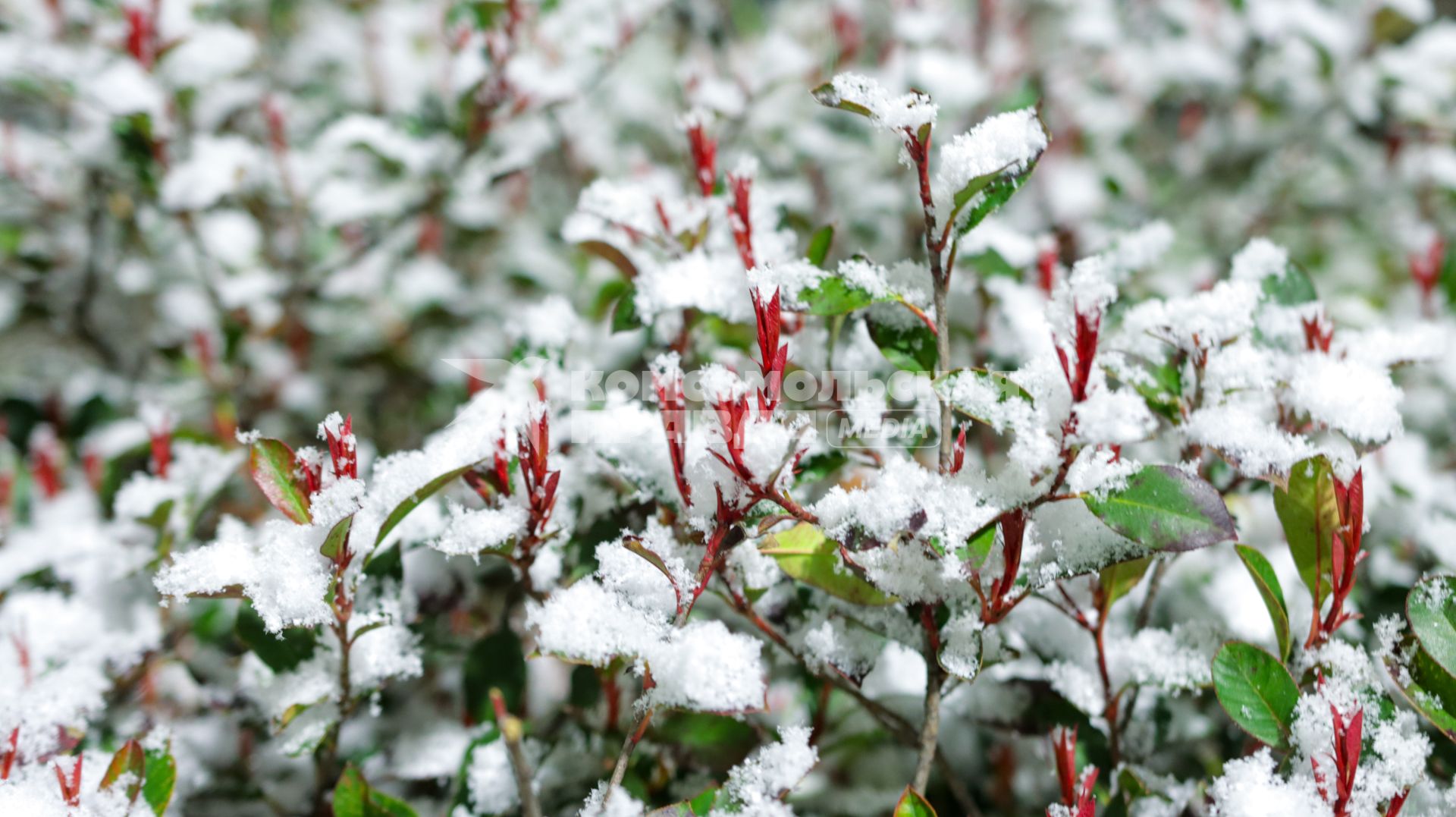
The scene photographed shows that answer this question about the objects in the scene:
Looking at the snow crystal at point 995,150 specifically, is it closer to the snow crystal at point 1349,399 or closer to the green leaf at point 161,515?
the snow crystal at point 1349,399

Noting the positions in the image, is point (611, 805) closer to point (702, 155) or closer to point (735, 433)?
point (735, 433)

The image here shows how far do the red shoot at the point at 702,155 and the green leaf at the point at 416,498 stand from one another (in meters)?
0.40

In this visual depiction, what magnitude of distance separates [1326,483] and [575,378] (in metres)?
0.70

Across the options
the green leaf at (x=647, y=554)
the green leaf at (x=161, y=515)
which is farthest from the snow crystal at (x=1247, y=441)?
the green leaf at (x=161, y=515)

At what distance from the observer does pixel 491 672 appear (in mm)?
886

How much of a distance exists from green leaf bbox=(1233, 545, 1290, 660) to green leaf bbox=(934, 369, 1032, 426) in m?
0.21

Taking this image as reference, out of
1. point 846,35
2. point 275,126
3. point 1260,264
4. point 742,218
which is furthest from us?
point 846,35

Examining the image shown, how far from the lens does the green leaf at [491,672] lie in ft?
2.91

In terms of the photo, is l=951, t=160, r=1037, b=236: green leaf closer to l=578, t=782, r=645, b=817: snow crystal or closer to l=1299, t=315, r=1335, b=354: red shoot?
l=1299, t=315, r=1335, b=354: red shoot

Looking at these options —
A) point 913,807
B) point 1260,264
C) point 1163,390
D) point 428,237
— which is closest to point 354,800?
point 913,807

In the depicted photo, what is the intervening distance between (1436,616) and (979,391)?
0.41 metres

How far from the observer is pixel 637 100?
2.03 meters

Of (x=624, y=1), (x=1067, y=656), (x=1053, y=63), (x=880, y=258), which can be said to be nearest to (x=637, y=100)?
(x=624, y=1)

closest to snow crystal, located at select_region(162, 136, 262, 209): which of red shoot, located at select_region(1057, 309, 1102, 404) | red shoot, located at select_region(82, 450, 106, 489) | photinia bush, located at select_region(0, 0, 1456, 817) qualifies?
photinia bush, located at select_region(0, 0, 1456, 817)
